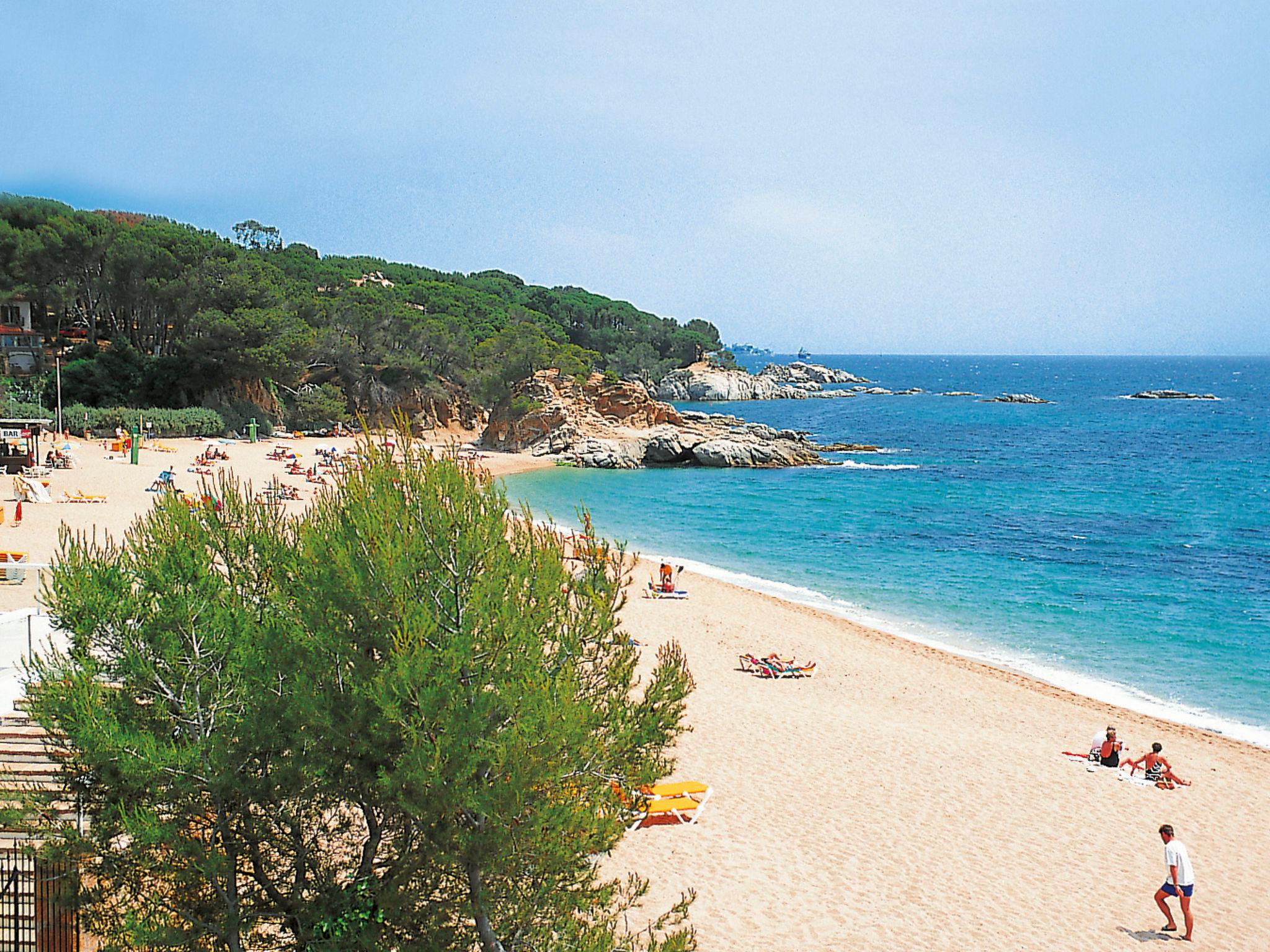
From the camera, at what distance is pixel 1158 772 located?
1275 centimetres

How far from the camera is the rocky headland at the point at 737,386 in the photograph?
10088cm

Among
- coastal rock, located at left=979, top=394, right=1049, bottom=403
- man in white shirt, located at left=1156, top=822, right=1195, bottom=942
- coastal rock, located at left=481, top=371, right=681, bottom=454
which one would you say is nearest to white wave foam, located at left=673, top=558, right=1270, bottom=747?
man in white shirt, located at left=1156, top=822, right=1195, bottom=942

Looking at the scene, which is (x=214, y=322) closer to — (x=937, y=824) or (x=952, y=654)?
(x=952, y=654)

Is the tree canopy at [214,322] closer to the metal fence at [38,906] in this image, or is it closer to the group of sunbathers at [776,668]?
the group of sunbathers at [776,668]

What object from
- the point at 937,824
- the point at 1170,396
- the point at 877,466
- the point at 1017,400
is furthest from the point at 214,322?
the point at 1170,396

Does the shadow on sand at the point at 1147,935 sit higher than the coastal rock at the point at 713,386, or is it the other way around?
the coastal rock at the point at 713,386

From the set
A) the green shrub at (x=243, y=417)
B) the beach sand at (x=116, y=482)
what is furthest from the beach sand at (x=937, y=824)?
the green shrub at (x=243, y=417)

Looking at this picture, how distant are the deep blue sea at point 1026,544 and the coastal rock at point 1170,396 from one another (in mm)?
51020

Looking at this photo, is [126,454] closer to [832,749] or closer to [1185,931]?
[832,749]

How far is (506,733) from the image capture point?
16.1ft

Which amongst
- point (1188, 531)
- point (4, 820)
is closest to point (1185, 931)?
point (4, 820)

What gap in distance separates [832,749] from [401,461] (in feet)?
30.3

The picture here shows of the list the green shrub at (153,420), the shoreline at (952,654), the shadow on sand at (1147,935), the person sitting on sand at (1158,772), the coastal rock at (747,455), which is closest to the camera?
the shadow on sand at (1147,935)

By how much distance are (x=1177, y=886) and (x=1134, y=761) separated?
500 cm
